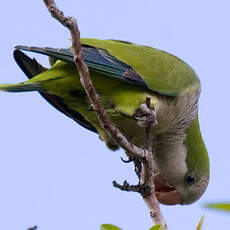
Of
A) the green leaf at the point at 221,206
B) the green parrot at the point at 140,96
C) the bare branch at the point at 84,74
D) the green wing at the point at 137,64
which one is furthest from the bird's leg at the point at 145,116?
the green leaf at the point at 221,206

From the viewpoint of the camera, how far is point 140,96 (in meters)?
3.66

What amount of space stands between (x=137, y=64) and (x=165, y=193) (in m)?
1.39

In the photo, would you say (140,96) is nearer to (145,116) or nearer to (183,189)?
(145,116)

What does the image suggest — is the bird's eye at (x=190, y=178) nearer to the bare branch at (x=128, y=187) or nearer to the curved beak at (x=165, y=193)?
the curved beak at (x=165, y=193)

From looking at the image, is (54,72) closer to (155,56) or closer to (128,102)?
(128,102)

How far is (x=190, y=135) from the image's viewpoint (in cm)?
418

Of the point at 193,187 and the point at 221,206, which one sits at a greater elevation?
the point at 193,187

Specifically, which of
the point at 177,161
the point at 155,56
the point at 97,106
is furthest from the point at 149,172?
the point at 155,56

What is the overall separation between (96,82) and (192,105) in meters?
1.07

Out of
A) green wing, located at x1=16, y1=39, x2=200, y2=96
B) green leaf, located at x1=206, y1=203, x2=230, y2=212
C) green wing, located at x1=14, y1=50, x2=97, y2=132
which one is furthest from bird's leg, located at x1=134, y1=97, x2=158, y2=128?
green leaf, located at x1=206, y1=203, x2=230, y2=212

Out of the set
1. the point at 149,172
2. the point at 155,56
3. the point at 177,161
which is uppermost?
the point at 155,56

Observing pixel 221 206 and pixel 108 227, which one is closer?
pixel 221 206

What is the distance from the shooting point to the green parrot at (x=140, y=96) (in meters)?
3.58

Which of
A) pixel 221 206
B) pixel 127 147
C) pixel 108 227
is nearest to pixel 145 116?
pixel 127 147
